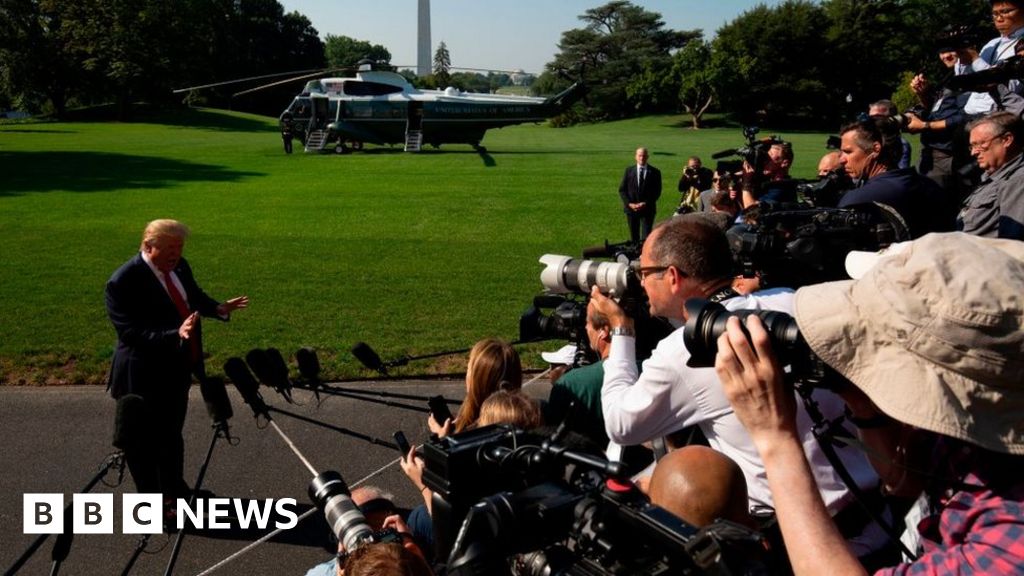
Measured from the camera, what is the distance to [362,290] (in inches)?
513

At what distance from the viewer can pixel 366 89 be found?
4322 cm

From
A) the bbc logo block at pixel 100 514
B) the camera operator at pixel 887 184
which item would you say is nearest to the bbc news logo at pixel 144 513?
the bbc logo block at pixel 100 514

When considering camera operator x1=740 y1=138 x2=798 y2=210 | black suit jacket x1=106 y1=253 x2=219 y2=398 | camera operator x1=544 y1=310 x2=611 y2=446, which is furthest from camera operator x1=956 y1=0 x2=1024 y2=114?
black suit jacket x1=106 y1=253 x2=219 y2=398

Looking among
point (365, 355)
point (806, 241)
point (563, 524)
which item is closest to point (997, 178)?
point (806, 241)

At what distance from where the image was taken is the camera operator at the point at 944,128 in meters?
7.76

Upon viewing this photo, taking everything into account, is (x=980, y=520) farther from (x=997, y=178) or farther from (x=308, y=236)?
(x=308, y=236)

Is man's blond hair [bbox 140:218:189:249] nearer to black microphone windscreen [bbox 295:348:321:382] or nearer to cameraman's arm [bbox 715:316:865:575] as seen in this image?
black microphone windscreen [bbox 295:348:321:382]

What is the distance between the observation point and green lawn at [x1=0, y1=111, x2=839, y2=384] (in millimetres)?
10492

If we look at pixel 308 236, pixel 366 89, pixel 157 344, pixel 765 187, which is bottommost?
pixel 308 236

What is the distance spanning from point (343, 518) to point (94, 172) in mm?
34139

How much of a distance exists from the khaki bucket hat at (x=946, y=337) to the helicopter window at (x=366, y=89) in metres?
43.4

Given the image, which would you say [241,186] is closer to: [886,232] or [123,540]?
[123,540]

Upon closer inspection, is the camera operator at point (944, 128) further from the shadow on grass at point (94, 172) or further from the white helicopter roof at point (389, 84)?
the white helicopter roof at point (389, 84)

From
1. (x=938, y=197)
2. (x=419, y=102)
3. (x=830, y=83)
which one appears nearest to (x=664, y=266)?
(x=938, y=197)
